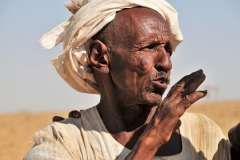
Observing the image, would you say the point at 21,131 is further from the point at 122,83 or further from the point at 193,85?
the point at 193,85

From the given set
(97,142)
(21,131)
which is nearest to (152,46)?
(97,142)

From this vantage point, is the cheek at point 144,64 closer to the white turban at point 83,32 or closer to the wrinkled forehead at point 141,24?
the wrinkled forehead at point 141,24

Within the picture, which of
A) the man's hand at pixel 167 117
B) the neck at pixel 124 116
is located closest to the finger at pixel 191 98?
the man's hand at pixel 167 117

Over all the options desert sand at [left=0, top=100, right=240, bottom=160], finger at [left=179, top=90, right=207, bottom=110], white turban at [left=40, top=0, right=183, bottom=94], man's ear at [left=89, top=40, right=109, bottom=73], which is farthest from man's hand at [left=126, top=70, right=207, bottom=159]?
desert sand at [left=0, top=100, right=240, bottom=160]

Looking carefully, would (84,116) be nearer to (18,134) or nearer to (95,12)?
(95,12)

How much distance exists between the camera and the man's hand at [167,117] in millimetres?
3920

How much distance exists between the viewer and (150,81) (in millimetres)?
4352

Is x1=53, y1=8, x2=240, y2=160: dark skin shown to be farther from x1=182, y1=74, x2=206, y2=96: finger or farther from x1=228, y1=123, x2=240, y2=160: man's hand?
x1=228, y1=123, x2=240, y2=160: man's hand

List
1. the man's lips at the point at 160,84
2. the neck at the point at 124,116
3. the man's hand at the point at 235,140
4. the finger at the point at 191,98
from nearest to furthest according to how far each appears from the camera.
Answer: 1. the finger at the point at 191,98
2. the man's hand at the point at 235,140
3. the man's lips at the point at 160,84
4. the neck at the point at 124,116

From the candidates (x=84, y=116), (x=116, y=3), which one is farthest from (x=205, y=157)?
(x=116, y=3)

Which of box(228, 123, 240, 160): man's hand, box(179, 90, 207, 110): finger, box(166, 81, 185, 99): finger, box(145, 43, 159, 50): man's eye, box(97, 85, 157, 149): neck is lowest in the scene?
box(228, 123, 240, 160): man's hand

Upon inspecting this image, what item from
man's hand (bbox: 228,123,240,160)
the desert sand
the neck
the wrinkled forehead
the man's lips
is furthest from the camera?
the desert sand

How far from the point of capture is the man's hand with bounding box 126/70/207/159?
392cm

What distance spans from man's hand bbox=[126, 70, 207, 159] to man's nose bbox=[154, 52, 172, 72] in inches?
12.8
